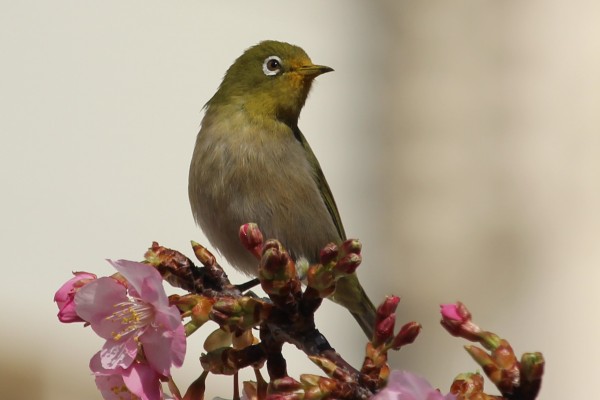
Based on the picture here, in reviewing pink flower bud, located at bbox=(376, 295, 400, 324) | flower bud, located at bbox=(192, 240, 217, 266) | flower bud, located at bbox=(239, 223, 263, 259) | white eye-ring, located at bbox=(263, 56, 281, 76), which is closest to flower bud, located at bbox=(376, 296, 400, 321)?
pink flower bud, located at bbox=(376, 295, 400, 324)

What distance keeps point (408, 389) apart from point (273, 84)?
251 centimetres

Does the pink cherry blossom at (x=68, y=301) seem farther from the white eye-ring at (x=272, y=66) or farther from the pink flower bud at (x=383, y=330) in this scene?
the white eye-ring at (x=272, y=66)

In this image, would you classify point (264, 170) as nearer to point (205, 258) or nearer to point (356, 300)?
point (356, 300)

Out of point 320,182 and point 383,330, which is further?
point 320,182

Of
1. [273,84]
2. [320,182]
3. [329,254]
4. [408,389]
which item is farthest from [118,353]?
[320,182]

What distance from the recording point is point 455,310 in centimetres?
168

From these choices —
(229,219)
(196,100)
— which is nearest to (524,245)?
(196,100)

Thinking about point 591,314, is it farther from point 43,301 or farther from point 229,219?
point 229,219

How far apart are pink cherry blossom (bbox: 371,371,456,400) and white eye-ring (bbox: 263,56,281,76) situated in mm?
2522

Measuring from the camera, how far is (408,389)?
1.41 m

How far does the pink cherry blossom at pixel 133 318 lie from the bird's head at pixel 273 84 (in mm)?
2069

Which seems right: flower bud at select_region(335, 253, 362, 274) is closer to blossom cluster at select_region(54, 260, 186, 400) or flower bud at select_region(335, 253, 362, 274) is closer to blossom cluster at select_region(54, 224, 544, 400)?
blossom cluster at select_region(54, 224, 544, 400)

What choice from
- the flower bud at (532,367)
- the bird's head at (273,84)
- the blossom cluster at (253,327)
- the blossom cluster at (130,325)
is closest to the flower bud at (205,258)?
the blossom cluster at (253,327)

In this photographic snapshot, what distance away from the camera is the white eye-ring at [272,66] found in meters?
3.84
